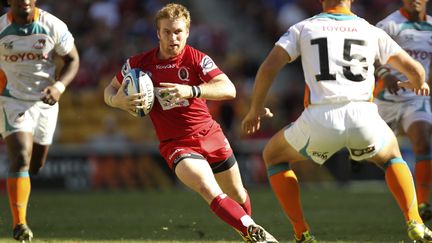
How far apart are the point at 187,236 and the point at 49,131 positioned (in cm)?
188

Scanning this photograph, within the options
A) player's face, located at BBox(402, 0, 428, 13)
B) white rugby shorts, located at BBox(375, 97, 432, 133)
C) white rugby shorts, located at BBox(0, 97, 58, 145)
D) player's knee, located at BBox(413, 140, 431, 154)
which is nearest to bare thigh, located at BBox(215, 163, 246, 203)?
white rugby shorts, located at BBox(0, 97, 58, 145)

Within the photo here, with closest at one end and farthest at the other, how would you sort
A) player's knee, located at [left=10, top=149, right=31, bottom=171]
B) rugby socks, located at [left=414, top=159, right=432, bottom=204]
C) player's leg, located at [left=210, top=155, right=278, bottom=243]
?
player's leg, located at [left=210, top=155, right=278, bottom=243]
player's knee, located at [left=10, top=149, right=31, bottom=171]
rugby socks, located at [left=414, top=159, right=432, bottom=204]

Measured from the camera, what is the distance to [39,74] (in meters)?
10.2

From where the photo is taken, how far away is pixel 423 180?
432 inches

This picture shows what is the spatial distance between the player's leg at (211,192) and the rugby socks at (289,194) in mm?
477

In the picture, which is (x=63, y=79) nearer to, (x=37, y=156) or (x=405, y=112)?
(x=37, y=156)

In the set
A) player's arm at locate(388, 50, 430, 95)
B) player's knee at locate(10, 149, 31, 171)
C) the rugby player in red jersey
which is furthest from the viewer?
player's knee at locate(10, 149, 31, 171)

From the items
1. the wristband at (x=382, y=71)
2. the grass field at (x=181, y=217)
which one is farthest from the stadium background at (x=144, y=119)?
the wristband at (x=382, y=71)

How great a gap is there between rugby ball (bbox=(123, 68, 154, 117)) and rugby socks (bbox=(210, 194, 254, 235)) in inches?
40.8

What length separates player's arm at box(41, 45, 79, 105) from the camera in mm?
9367

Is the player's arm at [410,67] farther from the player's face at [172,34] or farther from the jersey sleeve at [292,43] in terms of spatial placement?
the player's face at [172,34]

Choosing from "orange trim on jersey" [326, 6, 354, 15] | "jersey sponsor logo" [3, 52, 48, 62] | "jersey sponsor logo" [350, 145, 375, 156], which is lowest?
"jersey sponsor logo" [3, 52, 48, 62]

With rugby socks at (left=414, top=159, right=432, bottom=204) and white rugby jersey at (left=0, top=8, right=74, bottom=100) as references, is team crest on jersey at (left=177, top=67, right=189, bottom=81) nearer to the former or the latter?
white rugby jersey at (left=0, top=8, right=74, bottom=100)

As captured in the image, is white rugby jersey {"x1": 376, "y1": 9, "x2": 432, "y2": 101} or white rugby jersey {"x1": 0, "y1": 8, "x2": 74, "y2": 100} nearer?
white rugby jersey {"x1": 0, "y1": 8, "x2": 74, "y2": 100}
